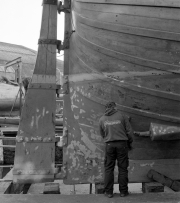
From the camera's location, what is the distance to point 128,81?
4.03m

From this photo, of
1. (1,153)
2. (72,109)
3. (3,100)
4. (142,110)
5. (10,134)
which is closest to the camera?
(142,110)

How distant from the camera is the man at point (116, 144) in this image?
372 centimetres

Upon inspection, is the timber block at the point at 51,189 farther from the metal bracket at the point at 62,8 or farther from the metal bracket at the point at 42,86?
the metal bracket at the point at 62,8

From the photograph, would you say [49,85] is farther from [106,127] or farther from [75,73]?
[106,127]

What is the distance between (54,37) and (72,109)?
1198 millimetres

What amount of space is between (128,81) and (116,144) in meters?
0.94

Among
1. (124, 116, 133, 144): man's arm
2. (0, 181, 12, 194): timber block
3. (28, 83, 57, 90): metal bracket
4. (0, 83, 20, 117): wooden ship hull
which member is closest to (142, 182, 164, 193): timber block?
(124, 116, 133, 144): man's arm

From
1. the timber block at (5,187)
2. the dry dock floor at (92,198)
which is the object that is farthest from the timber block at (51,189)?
the timber block at (5,187)

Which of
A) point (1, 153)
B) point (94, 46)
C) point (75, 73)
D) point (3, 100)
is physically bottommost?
point (1, 153)

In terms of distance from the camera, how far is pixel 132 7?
3.91m

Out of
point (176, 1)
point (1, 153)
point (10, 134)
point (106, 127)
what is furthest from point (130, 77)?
point (10, 134)

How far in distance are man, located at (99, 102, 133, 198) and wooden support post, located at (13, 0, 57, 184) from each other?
36.5 inches

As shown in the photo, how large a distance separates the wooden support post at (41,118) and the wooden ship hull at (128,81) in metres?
0.28

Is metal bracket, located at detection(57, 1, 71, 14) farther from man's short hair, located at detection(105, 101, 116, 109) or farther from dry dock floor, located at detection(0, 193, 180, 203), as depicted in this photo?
dry dock floor, located at detection(0, 193, 180, 203)
